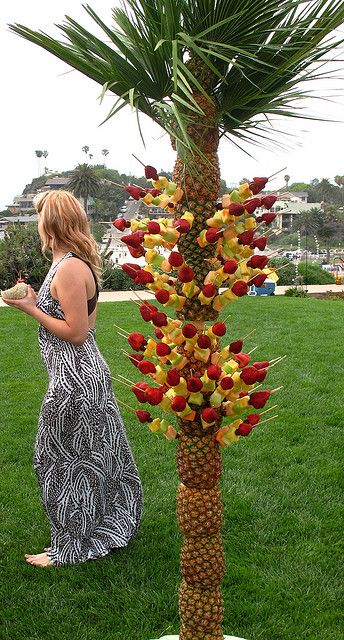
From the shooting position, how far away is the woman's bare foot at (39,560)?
3.58 metres

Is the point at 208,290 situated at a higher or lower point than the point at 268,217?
lower

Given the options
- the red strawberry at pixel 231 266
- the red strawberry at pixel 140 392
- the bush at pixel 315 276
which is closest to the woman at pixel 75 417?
the red strawberry at pixel 140 392

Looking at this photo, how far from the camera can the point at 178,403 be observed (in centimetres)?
186

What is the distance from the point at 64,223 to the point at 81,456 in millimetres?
1253

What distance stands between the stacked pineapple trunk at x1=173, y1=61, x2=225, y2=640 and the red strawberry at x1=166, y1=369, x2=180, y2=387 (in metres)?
0.08

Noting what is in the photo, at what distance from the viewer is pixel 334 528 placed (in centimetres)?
394

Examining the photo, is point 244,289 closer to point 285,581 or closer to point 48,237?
point 48,237

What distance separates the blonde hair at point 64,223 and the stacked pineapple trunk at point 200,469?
55.2 inches

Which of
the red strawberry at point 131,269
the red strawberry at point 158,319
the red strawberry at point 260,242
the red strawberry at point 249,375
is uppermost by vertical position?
the red strawberry at point 260,242

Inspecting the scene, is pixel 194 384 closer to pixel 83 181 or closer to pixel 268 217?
pixel 268 217

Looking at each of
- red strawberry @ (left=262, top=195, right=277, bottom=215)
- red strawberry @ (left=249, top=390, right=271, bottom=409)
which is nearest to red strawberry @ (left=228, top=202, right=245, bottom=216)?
red strawberry @ (left=262, top=195, right=277, bottom=215)

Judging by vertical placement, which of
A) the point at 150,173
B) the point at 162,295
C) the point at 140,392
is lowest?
the point at 140,392

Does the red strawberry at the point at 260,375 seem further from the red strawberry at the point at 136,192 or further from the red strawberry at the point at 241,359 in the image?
the red strawberry at the point at 136,192

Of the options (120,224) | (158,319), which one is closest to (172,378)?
(158,319)
